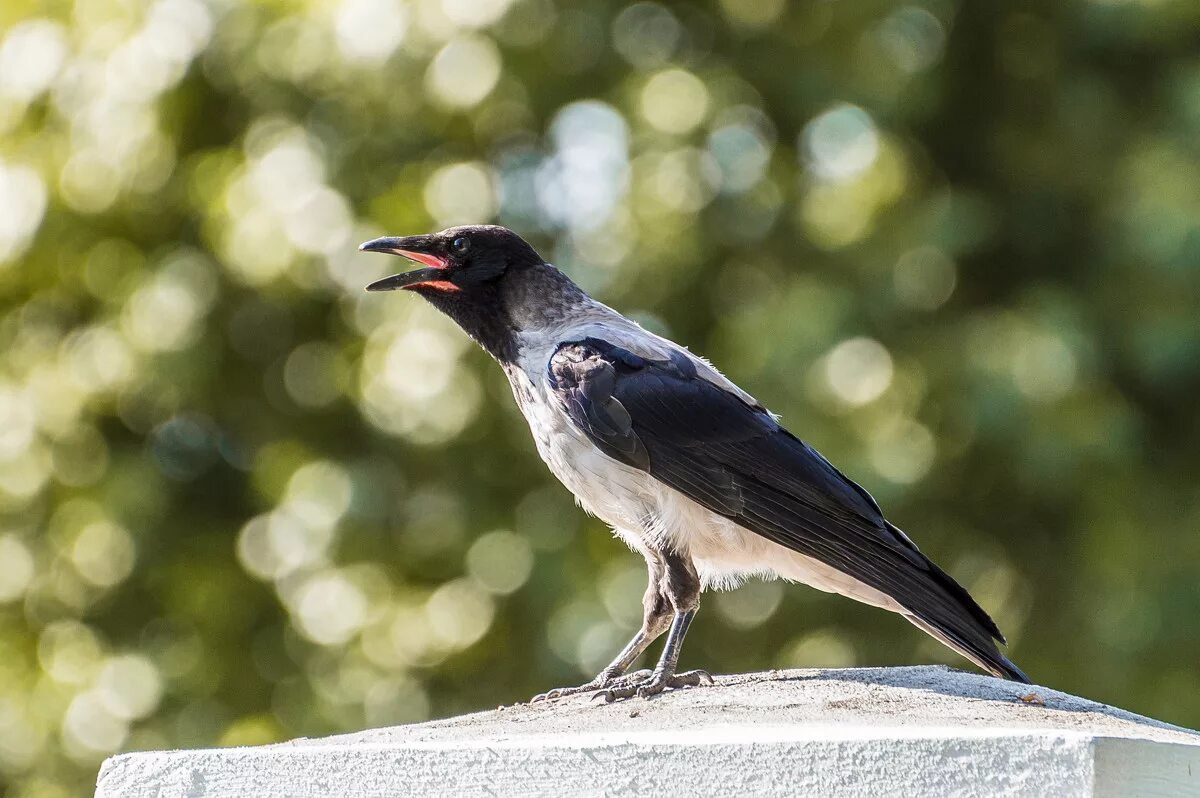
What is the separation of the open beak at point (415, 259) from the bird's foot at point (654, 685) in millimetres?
1627

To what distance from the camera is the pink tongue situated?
530 centimetres

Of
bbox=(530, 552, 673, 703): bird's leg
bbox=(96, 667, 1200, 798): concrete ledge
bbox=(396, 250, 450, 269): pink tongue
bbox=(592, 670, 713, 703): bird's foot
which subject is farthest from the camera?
bbox=(396, 250, 450, 269): pink tongue

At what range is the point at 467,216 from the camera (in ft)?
27.8

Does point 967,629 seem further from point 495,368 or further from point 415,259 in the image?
point 495,368

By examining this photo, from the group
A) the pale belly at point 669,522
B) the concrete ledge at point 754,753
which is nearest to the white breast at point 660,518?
the pale belly at point 669,522

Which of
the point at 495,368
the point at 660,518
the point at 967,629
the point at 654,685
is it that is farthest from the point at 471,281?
the point at 495,368

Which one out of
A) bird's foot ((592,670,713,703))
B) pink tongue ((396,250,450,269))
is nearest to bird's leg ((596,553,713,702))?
bird's foot ((592,670,713,703))

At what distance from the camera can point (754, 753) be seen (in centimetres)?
298

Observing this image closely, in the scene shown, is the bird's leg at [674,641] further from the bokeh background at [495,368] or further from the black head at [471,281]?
the bokeh background at [495,368]

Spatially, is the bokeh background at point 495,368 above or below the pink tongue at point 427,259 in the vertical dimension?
above

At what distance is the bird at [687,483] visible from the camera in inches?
182

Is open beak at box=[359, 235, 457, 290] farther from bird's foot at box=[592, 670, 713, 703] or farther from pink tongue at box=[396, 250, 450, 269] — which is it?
bird's foot at box=[592, 670, 713, 703]

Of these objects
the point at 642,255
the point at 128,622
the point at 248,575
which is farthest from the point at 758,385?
the point at 128,622

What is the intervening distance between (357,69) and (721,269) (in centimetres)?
234
